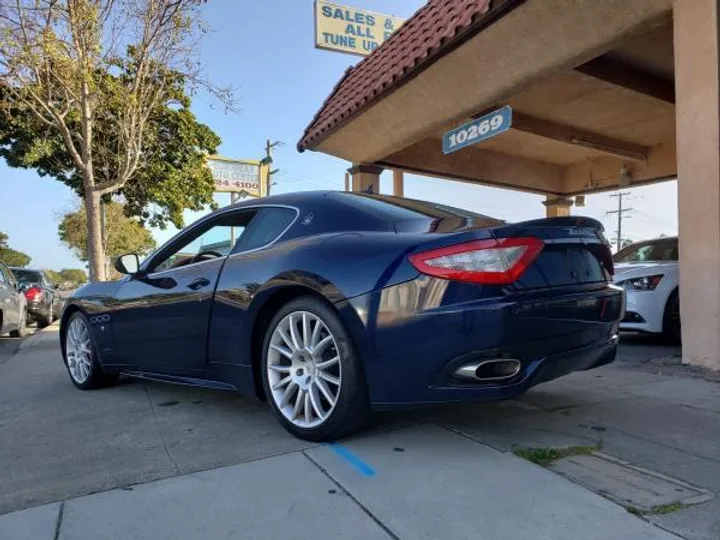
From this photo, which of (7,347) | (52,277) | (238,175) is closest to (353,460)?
(7,347)

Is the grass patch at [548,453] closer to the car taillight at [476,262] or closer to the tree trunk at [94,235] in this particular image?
the car taillight at [476,262]

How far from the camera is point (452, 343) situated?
2609mm

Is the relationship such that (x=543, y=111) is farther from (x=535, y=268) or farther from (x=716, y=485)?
(x=716, y=485)

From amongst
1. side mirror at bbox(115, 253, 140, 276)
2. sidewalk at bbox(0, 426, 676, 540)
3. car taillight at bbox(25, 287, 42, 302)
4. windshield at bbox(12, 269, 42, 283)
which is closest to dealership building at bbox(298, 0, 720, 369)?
sidewalk at bbox(0, 426, 676, 540)

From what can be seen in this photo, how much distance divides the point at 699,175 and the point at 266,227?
3580mm

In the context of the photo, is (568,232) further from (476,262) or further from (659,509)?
(659,509)

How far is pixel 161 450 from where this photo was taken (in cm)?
307

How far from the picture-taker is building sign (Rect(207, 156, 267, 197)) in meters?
21.5

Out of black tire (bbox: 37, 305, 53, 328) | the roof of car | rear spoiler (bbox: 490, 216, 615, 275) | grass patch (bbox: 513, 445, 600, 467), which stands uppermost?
the roof of car

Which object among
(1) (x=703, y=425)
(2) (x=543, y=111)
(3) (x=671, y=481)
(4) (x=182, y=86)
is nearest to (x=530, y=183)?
(2) (x=543, y=111)

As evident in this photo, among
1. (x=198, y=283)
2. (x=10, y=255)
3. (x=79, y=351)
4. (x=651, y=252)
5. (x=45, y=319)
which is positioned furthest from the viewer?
(x=10, y=255)

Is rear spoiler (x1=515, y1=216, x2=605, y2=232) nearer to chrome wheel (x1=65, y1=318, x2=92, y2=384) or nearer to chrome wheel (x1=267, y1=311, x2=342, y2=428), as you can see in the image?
chrome wheel (x1=267, y1=311, x2=342, y2=428)

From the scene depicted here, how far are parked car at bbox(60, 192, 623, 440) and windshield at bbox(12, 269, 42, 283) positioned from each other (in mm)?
11628

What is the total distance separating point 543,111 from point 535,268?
6.80m
